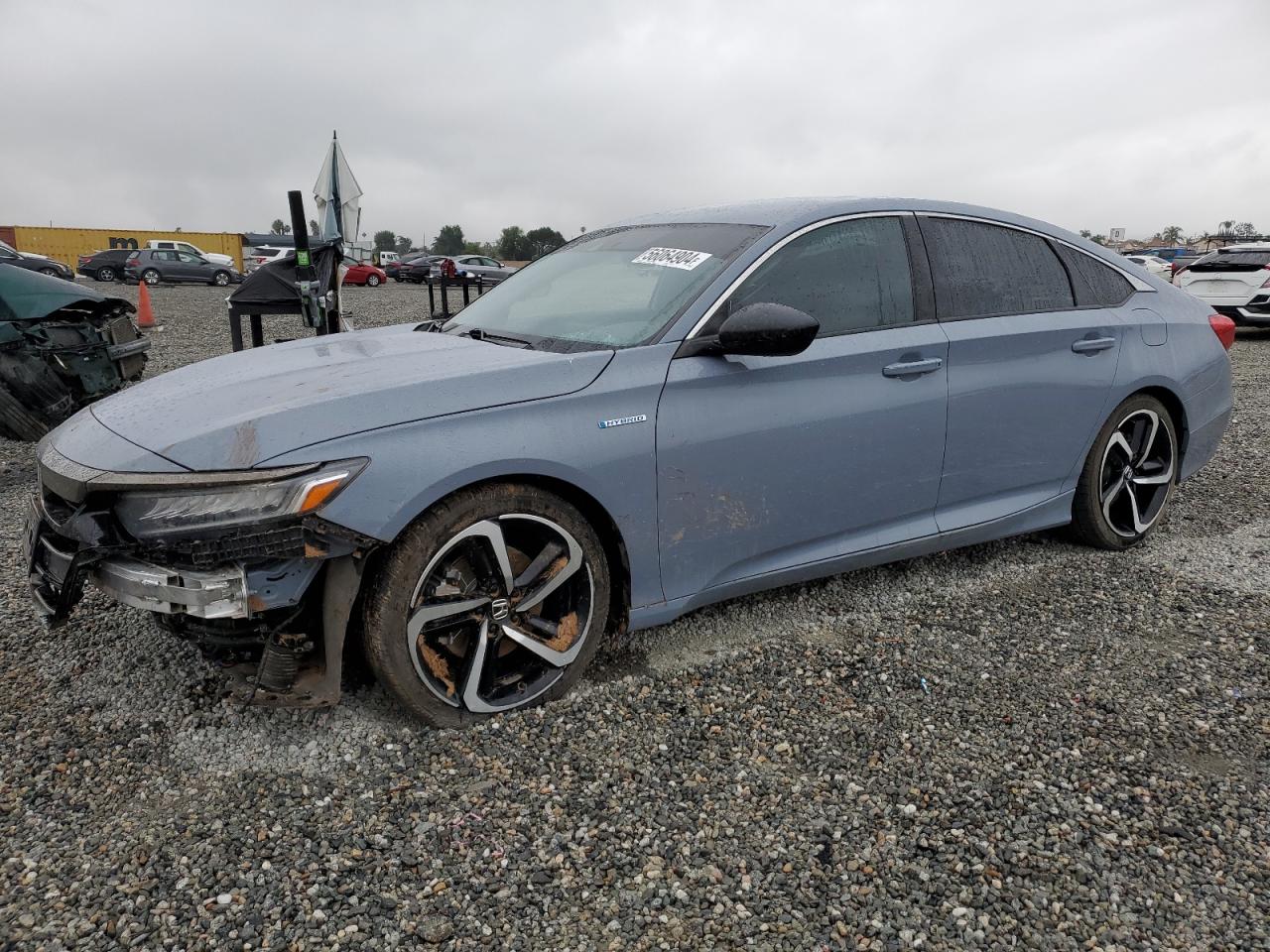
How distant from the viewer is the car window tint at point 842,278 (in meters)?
3.11

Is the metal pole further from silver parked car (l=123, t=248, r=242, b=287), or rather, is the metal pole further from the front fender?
silver parked car (l=123, t=248, r=242, b=287)

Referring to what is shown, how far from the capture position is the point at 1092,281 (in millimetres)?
4035

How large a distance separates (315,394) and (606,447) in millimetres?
849

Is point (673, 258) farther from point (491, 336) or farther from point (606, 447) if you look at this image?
point (606, 447)

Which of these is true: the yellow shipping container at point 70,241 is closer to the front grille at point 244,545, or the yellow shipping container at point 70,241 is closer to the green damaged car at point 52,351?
the green damaged car at point 52,351

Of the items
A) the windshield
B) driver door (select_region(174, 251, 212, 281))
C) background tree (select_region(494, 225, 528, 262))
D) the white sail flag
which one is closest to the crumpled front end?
the windshield

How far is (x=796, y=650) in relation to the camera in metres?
3.19

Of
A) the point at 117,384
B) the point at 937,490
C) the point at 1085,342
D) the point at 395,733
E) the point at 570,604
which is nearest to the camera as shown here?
the point at 395,733

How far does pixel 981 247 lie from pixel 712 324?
1473 millimetres

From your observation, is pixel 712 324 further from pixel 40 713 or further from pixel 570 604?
pixel 40 713

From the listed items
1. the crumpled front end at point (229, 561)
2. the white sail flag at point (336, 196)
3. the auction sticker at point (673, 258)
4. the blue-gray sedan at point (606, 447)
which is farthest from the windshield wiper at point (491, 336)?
the white sail flag at point (336, 196)

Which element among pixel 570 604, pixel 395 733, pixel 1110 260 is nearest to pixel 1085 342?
pixel 1110 260

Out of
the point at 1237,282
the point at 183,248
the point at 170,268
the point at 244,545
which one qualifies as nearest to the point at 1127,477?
the point at 244,545

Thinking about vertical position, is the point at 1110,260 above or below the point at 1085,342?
above
